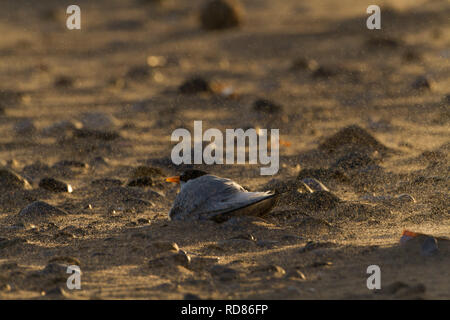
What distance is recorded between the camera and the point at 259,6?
53.9ft

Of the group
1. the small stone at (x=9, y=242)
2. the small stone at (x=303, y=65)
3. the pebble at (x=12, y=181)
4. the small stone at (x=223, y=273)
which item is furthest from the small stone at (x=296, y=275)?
the small stone at (x=303, y=65)

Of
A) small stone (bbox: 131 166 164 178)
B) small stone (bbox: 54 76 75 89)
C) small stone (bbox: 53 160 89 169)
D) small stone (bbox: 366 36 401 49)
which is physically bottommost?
small stone (bbox: 131 166 164 178)

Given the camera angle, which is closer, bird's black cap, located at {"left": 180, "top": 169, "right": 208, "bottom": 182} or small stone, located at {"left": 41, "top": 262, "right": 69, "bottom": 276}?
small stone, located at {"left": 41, "top": 262, "right": 69, "bottom": 276}

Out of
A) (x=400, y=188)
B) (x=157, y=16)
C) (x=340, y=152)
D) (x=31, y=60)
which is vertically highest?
(x=157, y=16)

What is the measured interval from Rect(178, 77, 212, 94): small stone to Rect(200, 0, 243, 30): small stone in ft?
14.7

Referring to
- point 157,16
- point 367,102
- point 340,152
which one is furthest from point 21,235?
point 157,16

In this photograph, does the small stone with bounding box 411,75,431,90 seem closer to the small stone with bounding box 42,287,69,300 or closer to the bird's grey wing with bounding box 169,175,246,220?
the bird's grey wing with bounding box 169,175,246,220

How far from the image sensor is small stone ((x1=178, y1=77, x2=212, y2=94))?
955 centimetres

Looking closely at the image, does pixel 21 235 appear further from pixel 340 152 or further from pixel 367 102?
pixel 367 102

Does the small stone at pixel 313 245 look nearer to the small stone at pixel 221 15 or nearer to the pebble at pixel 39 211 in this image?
the pebble at pixel 39 211

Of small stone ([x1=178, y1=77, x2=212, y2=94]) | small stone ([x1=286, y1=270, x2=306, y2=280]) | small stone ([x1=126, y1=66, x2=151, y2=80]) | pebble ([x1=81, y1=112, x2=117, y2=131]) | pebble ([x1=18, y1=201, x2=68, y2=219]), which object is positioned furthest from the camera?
small stone ([x1=126, y1=66, x2=151, y2=80])

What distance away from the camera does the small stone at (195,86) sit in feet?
31.3

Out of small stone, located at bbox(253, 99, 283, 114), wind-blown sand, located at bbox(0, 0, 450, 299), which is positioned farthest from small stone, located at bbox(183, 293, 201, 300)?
small stone, located at bbox(253, 99, 283, 114)

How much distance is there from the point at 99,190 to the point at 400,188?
2168 millimetres
